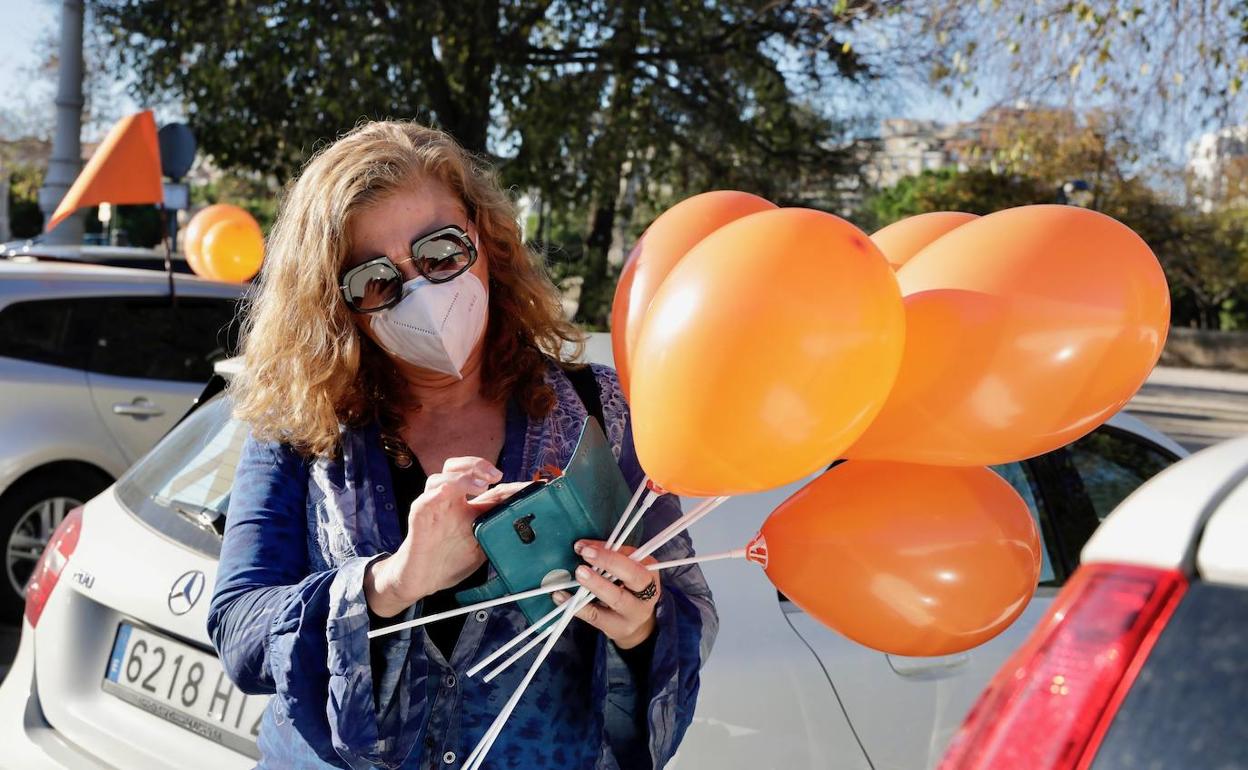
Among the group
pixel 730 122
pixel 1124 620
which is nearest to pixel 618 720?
pixel 1124 620

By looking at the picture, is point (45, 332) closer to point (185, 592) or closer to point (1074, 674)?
point (185, 592)

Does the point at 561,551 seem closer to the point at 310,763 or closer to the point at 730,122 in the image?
the point at 310,763

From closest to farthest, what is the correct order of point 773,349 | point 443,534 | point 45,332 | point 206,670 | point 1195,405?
point 773,349, point 443,534, point 206,670, point 45,332, point 1195,405

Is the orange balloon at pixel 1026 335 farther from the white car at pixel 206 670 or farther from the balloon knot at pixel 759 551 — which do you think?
the white car at pixel 206 670

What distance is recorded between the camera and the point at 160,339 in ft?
21.2

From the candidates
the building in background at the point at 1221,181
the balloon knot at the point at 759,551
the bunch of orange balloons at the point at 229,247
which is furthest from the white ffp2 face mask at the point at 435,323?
the building in background at the point at 1221,181

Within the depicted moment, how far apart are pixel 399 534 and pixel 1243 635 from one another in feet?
3.72

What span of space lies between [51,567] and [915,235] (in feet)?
7.61

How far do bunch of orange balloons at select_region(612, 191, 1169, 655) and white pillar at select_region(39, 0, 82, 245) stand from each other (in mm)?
8954

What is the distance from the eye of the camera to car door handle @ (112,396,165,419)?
618cm

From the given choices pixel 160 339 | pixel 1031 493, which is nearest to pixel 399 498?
pixel 1031 493

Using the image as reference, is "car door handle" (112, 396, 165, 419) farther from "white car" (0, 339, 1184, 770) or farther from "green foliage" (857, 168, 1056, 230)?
"green foliage" (857, 168, 1056, 230)

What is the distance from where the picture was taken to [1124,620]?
48.3 inches

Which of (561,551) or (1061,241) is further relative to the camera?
(561,551)
